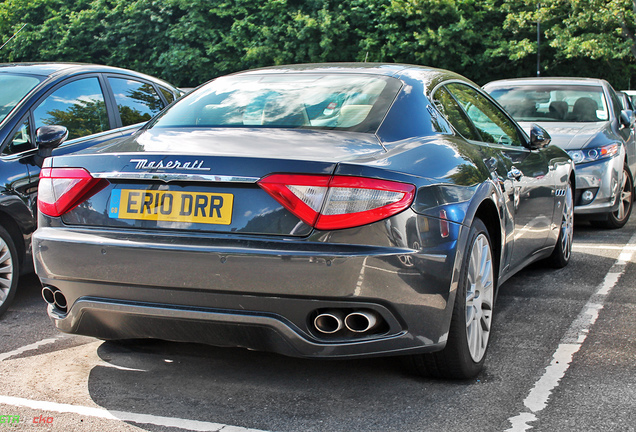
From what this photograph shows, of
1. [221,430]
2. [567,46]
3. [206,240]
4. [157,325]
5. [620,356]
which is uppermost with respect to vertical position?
[206,240]

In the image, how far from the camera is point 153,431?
295cm

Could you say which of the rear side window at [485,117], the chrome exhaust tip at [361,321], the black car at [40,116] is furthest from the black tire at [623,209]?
the chrome exhaust tip at [361,321]

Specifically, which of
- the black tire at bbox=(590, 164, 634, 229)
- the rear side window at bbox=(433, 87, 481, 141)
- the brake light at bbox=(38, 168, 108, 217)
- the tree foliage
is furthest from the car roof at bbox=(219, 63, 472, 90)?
the tree foliage

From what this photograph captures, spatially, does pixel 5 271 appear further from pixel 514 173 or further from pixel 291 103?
pixel 514 173

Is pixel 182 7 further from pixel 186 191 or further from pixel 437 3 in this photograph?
pixel 186 191

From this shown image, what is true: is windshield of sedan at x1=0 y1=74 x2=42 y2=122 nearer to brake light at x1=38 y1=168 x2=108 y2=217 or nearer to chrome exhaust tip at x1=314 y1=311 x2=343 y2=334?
brake light at x1=38 y1=168 x2=108 y2=217

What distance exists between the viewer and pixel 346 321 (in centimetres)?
300

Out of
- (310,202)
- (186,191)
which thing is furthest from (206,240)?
(310,202)

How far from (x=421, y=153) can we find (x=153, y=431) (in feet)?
5.10

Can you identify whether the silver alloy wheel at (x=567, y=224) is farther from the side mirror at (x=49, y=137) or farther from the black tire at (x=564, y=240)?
the side mirror at (x=49, y=137)

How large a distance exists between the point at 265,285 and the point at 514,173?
1.98 m

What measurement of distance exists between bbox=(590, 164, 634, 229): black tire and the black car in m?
4.58

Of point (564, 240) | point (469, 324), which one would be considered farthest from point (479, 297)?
point (564, 240)

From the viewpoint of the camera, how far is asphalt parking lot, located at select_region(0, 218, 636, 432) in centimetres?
304
